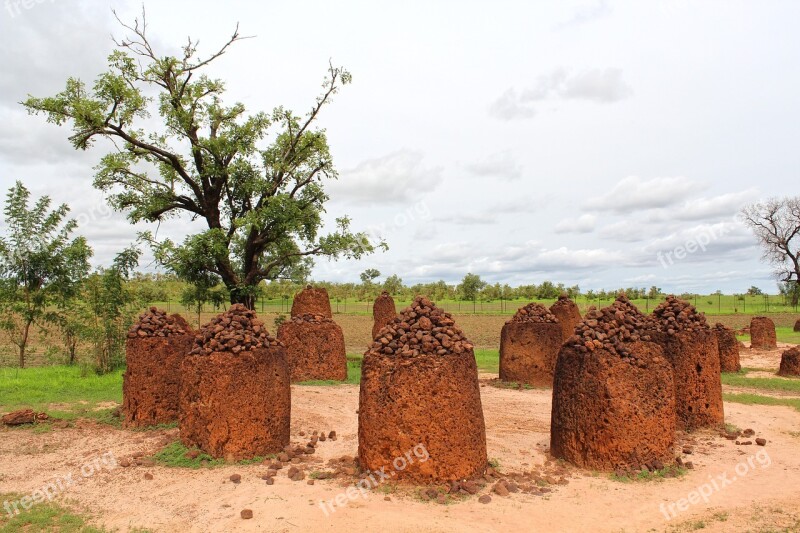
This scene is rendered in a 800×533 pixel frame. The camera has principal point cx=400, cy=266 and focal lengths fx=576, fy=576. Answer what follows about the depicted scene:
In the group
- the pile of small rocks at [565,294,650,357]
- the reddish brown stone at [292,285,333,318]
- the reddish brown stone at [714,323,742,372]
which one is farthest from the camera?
the reddish brown stone at [292,285,333,318]

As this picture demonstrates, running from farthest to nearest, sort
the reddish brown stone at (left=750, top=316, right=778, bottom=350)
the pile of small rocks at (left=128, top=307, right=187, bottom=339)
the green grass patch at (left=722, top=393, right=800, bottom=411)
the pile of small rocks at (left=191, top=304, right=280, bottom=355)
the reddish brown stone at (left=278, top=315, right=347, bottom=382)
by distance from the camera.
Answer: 1. the reddish brown stone at (left=750, top=316, right=778, bottom=350)
2. the reddish brown stone at (left=278, top=315, right=347, bottom=382)
3. the green grass patch at (left=722, top=393, right=800, bottom=411)
4. the pile of small rocks at (left=128, top=307, right=187, bottom=339)
5. the pile of small rocks at (left=191, top=304, right=280, bottom=355)

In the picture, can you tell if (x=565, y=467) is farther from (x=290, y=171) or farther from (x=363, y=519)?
(x=290, y=171)

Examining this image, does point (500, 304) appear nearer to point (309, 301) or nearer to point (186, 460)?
point (309, 301)

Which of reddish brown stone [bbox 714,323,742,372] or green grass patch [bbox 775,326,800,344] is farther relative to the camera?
green grass patch [bbox 775,326,800,344]

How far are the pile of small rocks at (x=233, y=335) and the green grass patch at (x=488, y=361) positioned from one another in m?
10.9

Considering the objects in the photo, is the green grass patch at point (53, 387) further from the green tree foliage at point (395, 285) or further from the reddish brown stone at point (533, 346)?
the green tree foliage at point (395, 285)

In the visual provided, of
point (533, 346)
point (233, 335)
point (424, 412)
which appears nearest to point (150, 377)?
point (233, 335)

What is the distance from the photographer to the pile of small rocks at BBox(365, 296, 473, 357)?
7.31 meters

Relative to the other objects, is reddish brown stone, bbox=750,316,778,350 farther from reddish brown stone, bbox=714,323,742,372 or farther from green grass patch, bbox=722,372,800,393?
green grass patch, bbox=722,372,800,393

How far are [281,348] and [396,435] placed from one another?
2749 millimetres

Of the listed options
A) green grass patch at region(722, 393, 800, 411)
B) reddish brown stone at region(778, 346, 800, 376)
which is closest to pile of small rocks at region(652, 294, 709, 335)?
green grass patch at region(722, 393, 800, 411)

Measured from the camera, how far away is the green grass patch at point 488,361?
66.5 feet

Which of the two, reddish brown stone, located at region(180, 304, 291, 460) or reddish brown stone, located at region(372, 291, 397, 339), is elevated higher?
reddish brown stone, located at region(372, 291, 397, 339)

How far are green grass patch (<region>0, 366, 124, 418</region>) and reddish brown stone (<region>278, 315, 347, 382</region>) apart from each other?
14.5 ft
